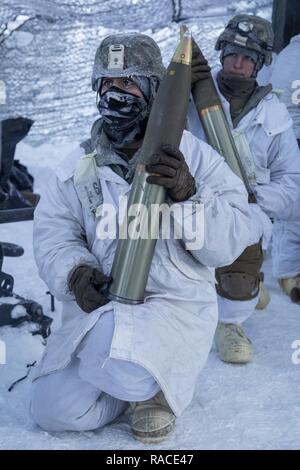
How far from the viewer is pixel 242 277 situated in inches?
123

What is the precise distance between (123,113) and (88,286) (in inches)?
22.0

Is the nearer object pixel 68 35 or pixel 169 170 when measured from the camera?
pixel 169 170

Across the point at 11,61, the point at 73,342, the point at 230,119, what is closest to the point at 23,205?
the point at 11,61

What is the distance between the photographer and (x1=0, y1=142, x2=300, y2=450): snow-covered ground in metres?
2.23

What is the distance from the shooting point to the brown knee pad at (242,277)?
122 inches

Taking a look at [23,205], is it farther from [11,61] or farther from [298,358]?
[298,358]

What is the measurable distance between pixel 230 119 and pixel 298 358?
1.05 meters

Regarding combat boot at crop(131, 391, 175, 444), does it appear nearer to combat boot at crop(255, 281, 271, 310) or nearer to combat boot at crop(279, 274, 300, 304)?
combat boot at crop(255, 281, 271, 310)

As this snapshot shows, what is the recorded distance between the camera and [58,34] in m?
5.06

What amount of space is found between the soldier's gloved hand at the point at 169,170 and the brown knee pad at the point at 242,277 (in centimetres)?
102

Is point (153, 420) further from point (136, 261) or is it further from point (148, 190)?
point (148, 190)

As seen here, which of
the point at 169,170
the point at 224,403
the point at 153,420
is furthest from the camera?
the point at 224,403

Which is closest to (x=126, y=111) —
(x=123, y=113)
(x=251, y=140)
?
(x=123, y=113)

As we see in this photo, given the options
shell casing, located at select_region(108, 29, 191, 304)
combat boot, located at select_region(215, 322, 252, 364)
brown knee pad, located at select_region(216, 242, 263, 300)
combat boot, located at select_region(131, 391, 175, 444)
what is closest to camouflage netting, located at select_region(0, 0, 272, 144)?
brown knee pad, located at select_region(216, 242, 263, 300)
